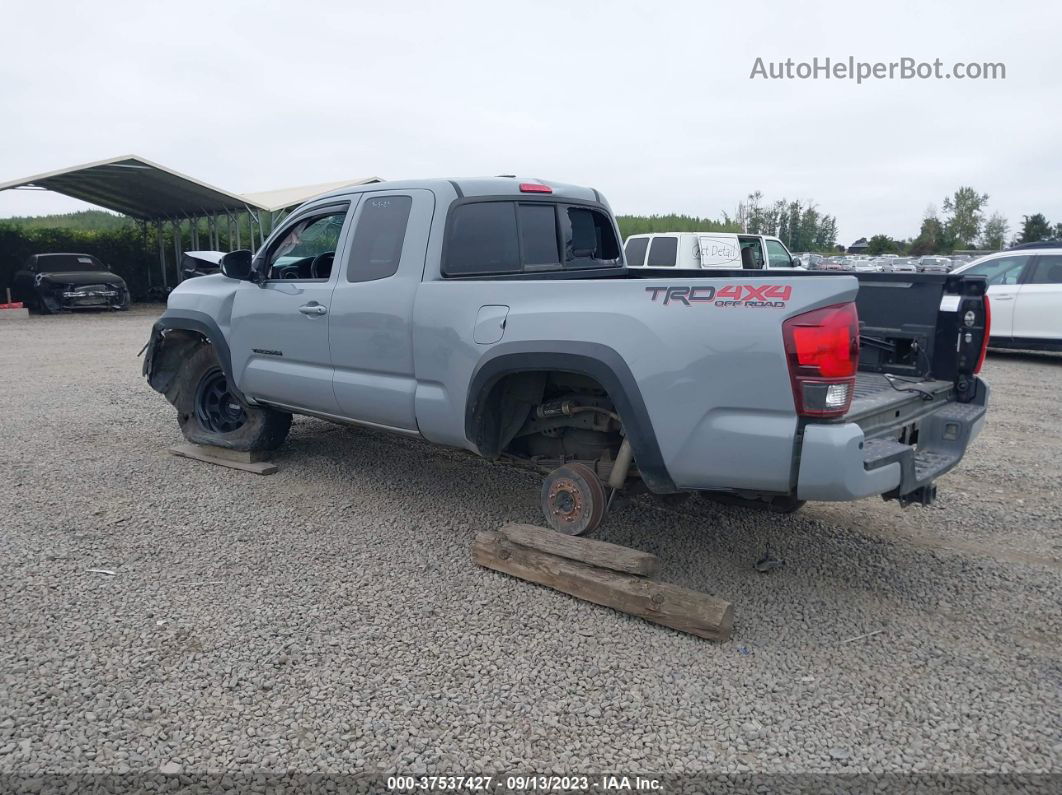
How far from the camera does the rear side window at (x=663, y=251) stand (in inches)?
557

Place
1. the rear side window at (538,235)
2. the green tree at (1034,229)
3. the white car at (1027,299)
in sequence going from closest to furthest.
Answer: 1. the rear side window at (538,235)
2. the white car at (1027,299)
3. the green tree at (1034,229)

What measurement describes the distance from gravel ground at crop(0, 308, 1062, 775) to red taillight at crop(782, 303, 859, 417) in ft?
3.71

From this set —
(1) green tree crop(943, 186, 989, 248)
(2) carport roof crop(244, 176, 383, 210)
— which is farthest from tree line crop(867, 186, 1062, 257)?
(2) carport roof crop(244, 176, 383, 210)

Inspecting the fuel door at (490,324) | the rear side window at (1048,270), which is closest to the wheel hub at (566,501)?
the fuel door at (490,324)

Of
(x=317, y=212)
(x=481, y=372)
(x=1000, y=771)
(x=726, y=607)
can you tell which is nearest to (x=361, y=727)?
(x=726, y=607)

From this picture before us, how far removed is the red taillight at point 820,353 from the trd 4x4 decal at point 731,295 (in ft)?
0.38

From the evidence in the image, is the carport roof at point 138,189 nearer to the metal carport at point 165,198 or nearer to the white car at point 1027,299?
the metal carport at point 165,198

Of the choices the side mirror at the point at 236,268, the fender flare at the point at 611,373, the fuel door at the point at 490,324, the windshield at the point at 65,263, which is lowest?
the fender flare at the point at 611,373

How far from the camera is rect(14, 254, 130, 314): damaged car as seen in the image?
2080cm

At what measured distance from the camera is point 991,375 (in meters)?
11.0

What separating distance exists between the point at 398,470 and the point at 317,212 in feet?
6.39

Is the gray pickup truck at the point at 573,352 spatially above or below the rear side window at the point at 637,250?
below

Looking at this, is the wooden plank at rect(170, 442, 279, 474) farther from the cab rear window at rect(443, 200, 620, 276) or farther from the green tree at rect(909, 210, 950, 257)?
the green tree at rect(909, 210, 950, 257)

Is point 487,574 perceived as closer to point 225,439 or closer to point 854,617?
point 854,617
